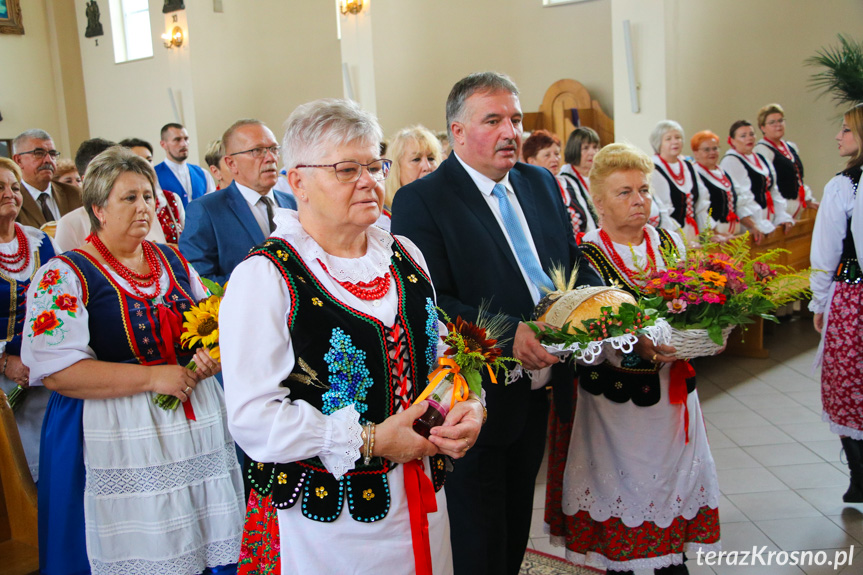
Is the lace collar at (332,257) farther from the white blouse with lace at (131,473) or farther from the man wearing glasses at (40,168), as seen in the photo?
Answer: the man wearing glasses at (40,168)

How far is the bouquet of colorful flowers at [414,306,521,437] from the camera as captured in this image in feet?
5.83

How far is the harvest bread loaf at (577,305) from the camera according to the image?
2.38 m

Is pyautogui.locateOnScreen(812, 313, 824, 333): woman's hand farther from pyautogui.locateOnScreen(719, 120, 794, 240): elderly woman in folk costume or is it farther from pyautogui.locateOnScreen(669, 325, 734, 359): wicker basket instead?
pyautogui.locateOnScreen(719, 120, 794, 240): elderly woman in folk costume

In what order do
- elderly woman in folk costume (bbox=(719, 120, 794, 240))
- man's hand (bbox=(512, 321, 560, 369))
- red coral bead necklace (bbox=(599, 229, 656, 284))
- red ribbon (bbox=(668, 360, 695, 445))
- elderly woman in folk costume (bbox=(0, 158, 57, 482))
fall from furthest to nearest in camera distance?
elderly woman in folk costume (bbox=(719, 120, 794, 240)) → elderly woman in folk costume (bbox=(0, 158, 57, 482)) → red coral bead necklace (bbox=(599, 229, 656, 284)) → red ribbon (bbox=(668, 360, 695, 445)) → man's hand (bbox=(512, 321, 560, 369))

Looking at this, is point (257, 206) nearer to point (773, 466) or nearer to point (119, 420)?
point (119, 420)

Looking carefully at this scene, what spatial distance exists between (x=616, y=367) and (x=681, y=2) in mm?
6396

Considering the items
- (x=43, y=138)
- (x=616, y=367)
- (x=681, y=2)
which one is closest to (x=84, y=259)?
(x=616, y=367)

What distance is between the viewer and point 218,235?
3.63 m

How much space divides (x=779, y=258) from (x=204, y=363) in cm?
598

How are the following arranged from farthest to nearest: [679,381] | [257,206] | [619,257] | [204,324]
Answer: [257,206]
[619,257]
[679,381]
[204,324]

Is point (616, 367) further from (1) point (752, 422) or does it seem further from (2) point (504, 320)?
(1) point (752, 422)

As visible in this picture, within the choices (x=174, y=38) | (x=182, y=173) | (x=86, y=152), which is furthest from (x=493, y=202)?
(x=174, y=38)

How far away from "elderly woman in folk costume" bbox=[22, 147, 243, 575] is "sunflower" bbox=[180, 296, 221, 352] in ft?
0.17

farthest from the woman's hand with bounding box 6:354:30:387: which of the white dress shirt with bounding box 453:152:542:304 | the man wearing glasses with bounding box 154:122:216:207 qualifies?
the man wearing glasses with bounding box 154:122:216:207
